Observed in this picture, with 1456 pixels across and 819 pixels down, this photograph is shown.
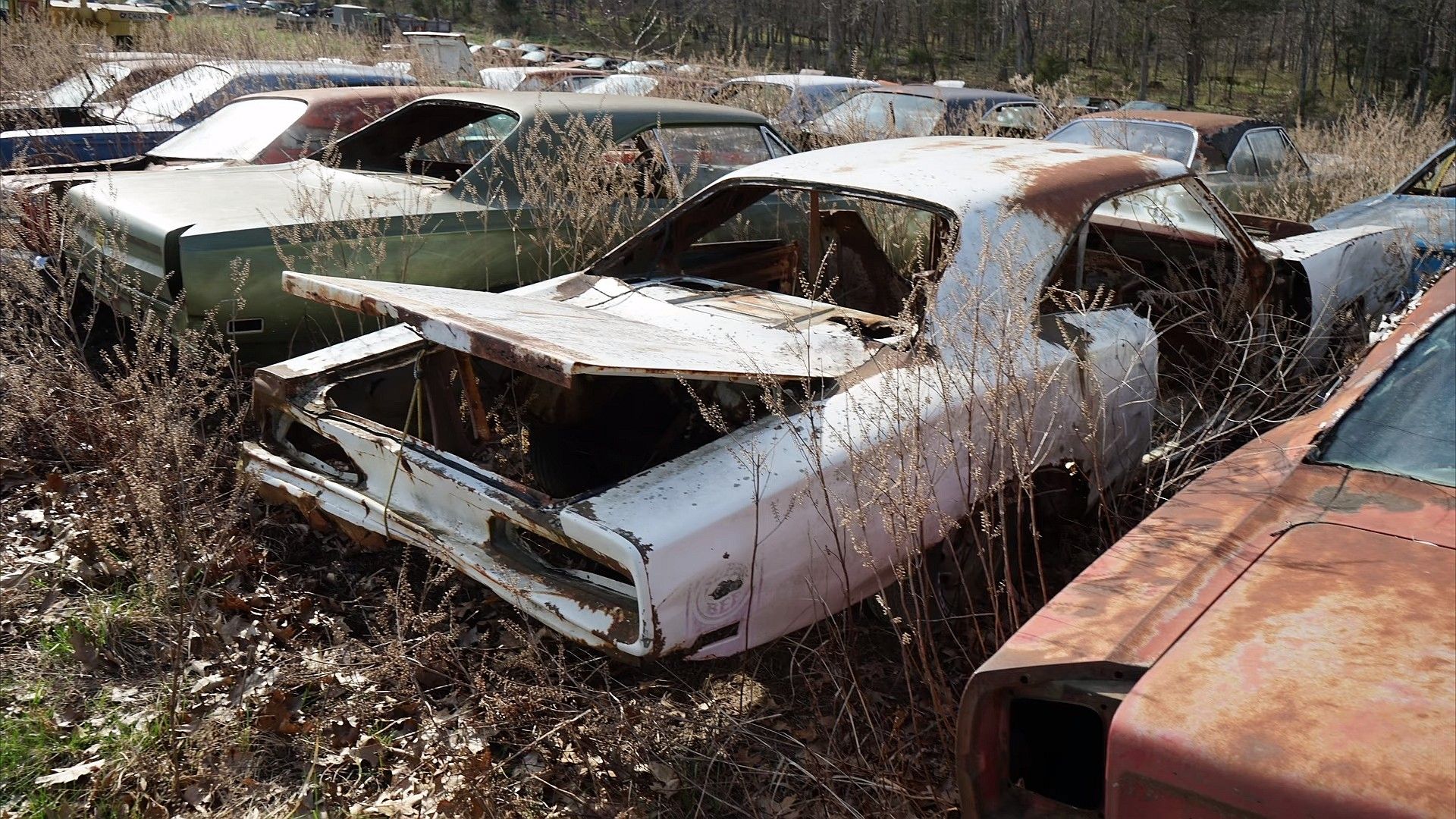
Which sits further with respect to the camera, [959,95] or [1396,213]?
[959,95]

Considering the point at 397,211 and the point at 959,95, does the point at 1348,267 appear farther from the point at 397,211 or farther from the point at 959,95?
the point at 959,95

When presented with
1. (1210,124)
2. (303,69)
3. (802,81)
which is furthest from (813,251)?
(802,81)

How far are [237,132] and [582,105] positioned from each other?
2.44 m

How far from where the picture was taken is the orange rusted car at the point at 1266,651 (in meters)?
1.47

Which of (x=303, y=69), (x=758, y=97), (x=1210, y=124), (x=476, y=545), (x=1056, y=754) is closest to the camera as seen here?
(x=1056, y=754)

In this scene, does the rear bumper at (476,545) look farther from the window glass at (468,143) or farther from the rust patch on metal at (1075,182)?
the window glass at (468,143)

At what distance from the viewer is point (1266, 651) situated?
5.50 ft

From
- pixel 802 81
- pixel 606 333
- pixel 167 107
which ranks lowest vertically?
pixel 606 333

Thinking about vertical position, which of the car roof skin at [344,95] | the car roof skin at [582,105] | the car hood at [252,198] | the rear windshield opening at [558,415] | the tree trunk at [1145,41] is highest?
the tree trunk at [1145,41]

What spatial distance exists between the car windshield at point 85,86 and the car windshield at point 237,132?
2.57 metres

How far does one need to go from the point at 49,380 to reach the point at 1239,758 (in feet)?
13.6

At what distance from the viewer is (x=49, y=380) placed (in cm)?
395

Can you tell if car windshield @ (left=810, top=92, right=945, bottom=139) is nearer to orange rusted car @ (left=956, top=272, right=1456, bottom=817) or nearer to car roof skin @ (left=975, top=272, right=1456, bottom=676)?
car roof skin @ (left=975, top=272, right=1456, bottom=676)

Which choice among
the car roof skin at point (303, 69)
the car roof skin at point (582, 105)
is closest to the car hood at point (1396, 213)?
the car roof skin at point (582, 105)
